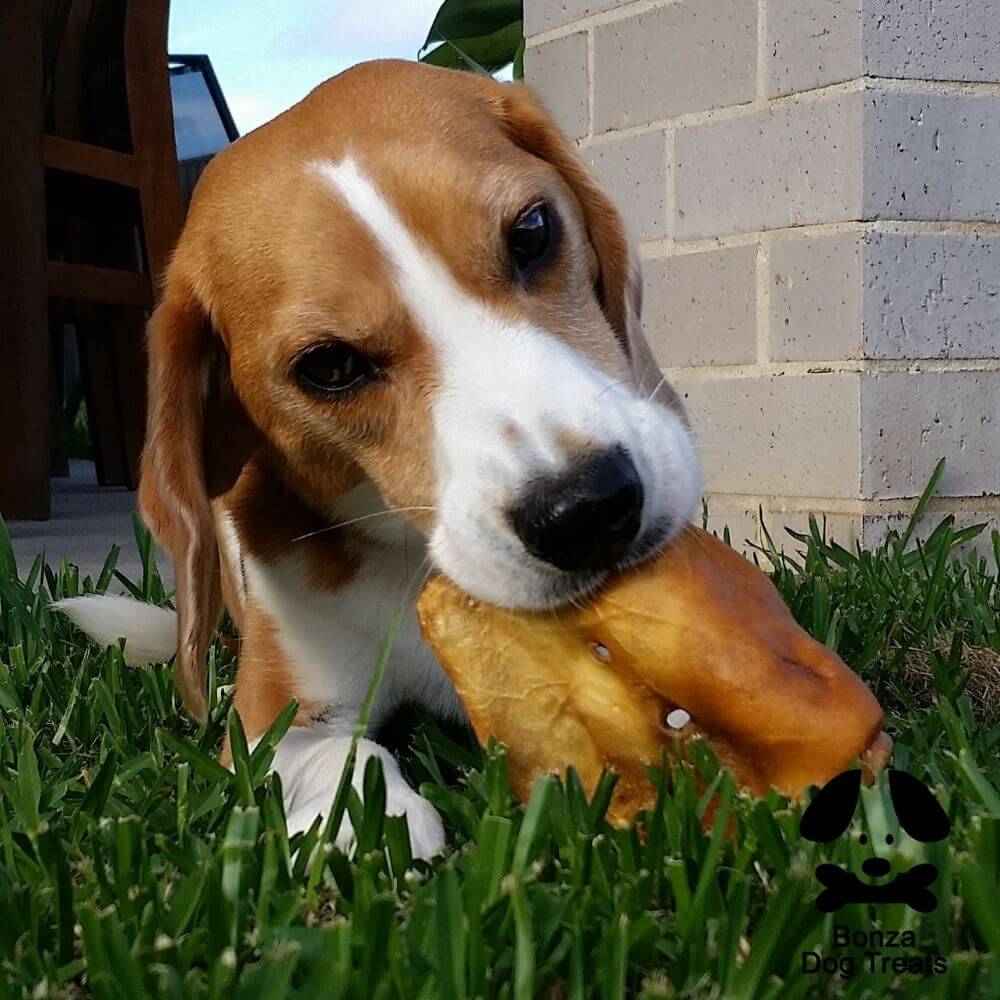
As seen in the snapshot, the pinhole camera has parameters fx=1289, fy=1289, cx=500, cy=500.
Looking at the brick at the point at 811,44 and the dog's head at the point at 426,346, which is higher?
the brick at the point at 811,44

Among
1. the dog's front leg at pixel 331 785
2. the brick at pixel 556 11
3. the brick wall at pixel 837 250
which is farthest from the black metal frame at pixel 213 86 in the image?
the dog's front leg at pixel 331 785

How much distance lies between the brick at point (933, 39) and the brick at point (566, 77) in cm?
98

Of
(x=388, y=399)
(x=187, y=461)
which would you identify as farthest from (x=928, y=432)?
(x=187, y=461)

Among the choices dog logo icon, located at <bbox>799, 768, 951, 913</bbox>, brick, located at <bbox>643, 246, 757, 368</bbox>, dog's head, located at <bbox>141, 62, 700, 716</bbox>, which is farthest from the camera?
brick, located at <bbox>643, 246, 757, 368</bbox>

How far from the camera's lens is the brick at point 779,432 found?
329 cm

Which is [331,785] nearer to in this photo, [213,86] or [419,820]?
[419,820]

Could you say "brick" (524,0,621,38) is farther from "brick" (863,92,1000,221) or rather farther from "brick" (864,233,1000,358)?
"brick" (864,233,1000,358)

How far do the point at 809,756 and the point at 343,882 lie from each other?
0.51 metres

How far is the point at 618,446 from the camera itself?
155 cm

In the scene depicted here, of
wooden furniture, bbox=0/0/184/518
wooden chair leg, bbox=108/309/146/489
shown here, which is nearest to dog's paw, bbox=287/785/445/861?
wooden furniture, bbox=0/0/184/518

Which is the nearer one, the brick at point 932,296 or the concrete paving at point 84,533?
the brick at point 932,296

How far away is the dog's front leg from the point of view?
1.51 m

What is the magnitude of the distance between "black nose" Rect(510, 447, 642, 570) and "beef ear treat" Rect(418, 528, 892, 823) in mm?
48

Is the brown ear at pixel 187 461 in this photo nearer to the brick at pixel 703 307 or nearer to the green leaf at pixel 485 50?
the brick at pixel 703 307
